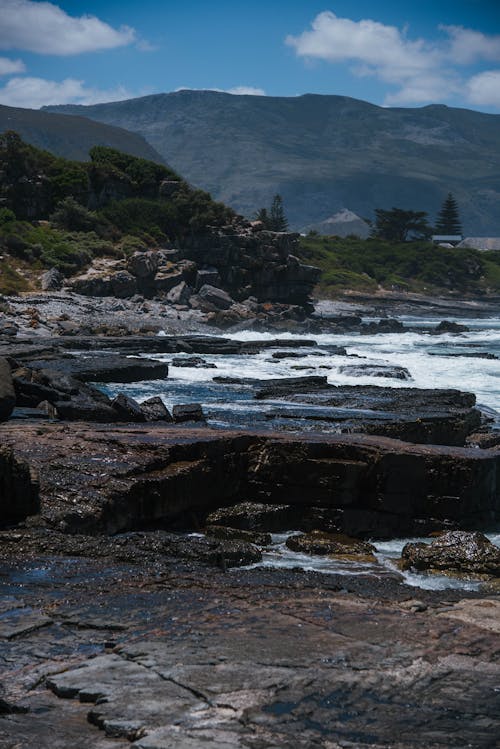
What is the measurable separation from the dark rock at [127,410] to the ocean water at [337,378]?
1413 millimetres

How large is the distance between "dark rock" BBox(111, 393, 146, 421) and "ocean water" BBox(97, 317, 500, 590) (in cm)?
141

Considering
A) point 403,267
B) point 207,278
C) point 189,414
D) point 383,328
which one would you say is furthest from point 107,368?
point 403,267

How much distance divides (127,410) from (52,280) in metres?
33.0

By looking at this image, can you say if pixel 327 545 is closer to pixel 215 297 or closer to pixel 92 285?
pixel 92 285

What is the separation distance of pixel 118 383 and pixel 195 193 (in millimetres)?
42355

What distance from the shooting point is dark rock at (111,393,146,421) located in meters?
18.3

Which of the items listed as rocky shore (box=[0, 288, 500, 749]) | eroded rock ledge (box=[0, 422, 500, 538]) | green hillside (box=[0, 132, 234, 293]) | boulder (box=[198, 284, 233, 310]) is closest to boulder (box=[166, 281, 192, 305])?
boulder (box=[198, 284, 233, 310])

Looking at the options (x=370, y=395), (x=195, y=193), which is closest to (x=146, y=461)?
(x=370, y=395)

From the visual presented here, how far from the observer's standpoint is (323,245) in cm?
10731

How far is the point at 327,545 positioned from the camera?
11.4 meters

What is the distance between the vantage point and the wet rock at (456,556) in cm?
1059

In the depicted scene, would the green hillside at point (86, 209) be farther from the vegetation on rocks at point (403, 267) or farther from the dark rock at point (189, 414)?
the dark rock at point (189, 414)

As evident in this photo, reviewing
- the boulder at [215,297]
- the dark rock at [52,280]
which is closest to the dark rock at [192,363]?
the dark rock at [52,280]

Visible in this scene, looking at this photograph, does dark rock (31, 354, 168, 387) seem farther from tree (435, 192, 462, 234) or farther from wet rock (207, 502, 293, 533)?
tree (435, 192, 462, 234)
